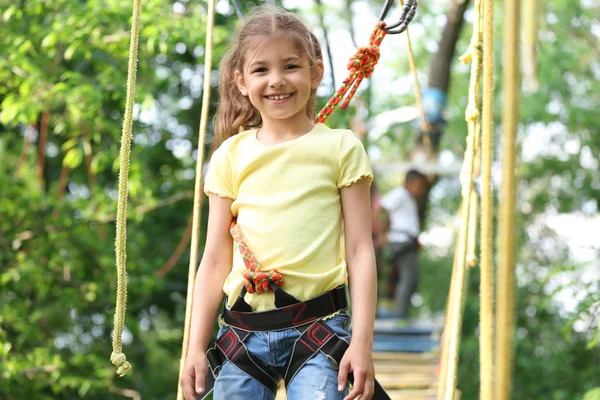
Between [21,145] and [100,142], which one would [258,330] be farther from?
[21,145]

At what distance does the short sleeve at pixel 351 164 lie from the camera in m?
1.39

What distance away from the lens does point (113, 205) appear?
409 centimetres

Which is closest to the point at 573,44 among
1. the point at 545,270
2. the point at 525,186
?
the point at 525,186

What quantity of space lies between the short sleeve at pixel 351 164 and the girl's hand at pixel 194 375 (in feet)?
1.18

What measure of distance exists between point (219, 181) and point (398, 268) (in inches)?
147

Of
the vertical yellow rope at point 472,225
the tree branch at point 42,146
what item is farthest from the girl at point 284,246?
the tree branch at point 42,146

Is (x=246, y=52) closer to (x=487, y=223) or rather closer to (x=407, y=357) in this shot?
(x=487, y=223)

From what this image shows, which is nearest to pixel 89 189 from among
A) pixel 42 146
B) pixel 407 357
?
pixel 42 146

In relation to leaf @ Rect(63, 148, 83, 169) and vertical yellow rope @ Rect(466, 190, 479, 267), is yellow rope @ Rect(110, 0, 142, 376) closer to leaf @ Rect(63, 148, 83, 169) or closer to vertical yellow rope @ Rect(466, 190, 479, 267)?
vertical yellow rope @ Rect(466, 190, 479, 267)

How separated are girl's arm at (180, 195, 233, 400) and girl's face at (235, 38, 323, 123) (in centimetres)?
18

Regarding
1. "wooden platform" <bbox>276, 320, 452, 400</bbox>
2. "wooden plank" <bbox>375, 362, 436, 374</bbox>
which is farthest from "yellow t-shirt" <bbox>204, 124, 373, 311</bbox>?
"wooden plank" <bbox>375, 362, 436, 374</bbox>

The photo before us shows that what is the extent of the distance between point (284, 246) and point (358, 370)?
0.22 m

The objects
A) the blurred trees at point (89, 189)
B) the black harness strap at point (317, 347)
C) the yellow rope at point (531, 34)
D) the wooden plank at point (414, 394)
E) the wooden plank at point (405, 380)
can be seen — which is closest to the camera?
the yellow rope at point (531, 34)

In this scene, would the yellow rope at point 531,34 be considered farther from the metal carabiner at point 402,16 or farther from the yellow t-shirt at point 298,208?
the metal carabiner at point 402,16
